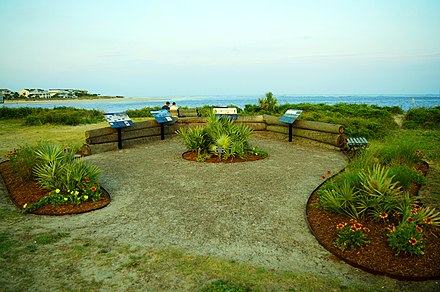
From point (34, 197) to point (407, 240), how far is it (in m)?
5.90

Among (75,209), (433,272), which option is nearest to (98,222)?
(75,209)

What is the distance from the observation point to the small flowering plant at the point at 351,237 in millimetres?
3976

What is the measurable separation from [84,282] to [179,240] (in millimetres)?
1304

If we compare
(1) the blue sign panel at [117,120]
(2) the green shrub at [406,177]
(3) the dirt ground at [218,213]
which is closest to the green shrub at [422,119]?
(3) the dirt ground at [218,213]

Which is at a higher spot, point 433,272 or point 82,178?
point 82,178

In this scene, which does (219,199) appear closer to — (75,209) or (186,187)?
(186,187)

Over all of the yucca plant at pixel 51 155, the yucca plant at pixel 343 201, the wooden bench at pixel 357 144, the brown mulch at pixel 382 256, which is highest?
the yucca plant at pixel 51 155

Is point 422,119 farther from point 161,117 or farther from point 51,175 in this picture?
point 51,175

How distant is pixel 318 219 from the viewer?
4.88 meters

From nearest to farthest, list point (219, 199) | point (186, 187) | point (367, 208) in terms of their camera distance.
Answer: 1. point (367, 208)
2. point (219, 199)
3. point (186, 187)

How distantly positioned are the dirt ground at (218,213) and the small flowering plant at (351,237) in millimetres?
246

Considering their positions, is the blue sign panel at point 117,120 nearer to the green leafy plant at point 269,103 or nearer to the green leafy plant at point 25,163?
the green leafy plant at point 25,163

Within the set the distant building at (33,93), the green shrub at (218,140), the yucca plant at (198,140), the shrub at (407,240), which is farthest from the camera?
the distant building at (33,93)

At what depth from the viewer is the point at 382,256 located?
3783mm
